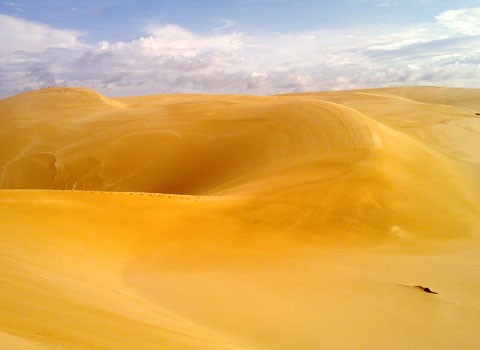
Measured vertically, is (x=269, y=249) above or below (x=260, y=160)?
below

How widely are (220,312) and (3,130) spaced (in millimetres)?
19458

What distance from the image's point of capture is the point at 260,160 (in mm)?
13602

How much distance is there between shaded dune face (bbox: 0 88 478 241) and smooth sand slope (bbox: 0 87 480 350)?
0.07 m

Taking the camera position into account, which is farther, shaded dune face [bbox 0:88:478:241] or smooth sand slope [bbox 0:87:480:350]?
shaded dune face [bbox 0:88:478:241]

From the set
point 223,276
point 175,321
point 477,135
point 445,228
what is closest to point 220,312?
point 175,321

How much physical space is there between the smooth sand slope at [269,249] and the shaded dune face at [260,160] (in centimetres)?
7

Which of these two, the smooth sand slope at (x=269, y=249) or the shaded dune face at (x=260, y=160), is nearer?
the smooth sand slope at (x=269, y=249)

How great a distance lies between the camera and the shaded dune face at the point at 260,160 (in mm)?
8273

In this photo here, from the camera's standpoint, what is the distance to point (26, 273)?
353cm

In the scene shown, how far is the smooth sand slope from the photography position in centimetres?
334

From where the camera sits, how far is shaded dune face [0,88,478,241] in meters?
8.27

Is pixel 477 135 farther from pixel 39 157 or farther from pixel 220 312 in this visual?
pixel 39 157

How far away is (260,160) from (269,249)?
7245 mm

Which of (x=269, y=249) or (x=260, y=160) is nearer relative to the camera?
(x=269, y=249)
